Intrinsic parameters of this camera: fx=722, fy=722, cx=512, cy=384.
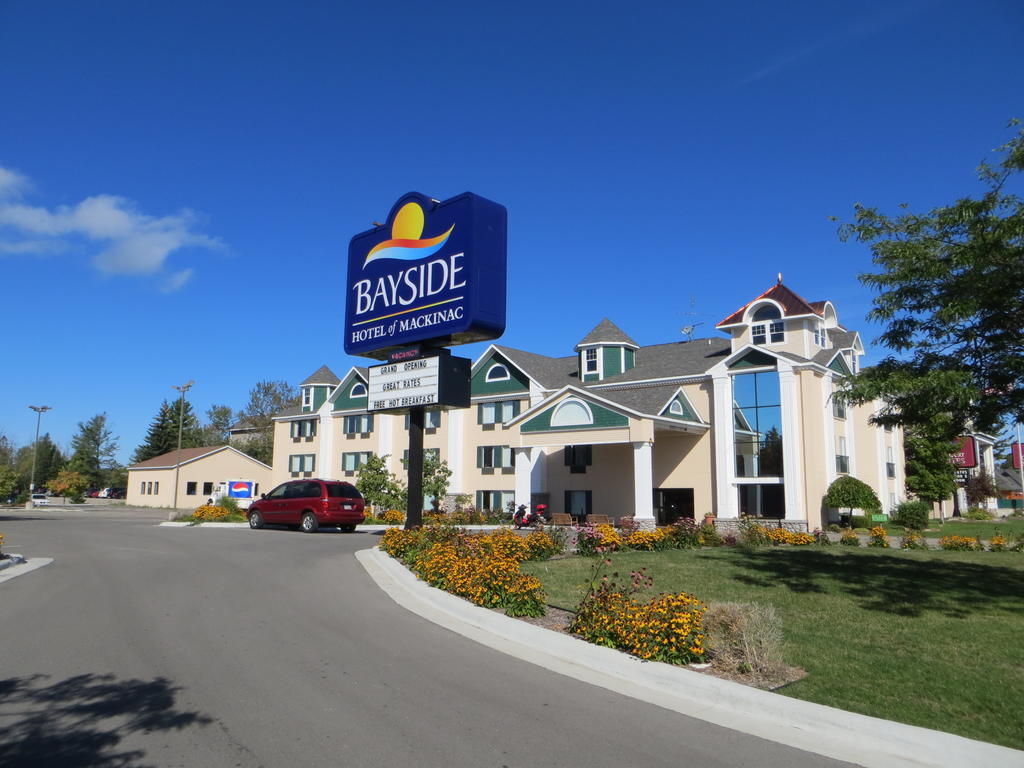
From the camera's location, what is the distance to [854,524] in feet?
94.8

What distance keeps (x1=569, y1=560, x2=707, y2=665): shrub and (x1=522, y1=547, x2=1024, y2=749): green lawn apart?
3.50 ft

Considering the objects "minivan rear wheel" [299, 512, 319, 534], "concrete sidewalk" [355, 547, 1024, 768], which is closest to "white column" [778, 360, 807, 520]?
"minivan rear wheel" [299, 512, 319, 534]

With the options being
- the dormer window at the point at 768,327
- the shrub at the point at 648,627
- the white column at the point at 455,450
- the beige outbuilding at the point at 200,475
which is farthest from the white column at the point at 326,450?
the shrub at the point at 648,627

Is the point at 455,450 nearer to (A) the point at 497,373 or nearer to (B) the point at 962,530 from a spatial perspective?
(A) the point at 497,373

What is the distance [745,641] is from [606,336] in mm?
31582

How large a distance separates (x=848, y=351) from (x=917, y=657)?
2895 cm

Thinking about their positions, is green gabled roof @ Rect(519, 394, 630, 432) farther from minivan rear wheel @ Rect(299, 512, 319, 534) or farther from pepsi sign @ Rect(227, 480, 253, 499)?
pepsi sign @ Rect(227, 480, 253, 499)

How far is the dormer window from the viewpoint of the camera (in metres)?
31.7

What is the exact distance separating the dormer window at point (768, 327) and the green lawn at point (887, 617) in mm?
15399

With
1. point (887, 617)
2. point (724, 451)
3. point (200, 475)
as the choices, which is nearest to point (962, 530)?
point (724, 451)

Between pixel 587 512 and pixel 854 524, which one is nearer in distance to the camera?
pixel 854 524

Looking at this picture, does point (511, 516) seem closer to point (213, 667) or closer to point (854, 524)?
point (854, 524)

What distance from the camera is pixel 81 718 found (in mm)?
5375

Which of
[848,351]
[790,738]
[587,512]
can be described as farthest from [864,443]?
[790,738]
